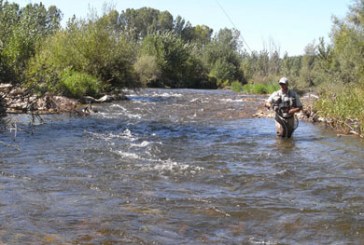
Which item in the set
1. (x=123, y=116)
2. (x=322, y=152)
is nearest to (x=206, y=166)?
(x=322, y=152)

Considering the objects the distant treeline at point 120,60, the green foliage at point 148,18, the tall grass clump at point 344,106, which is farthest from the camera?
the green foliage at point 148,18

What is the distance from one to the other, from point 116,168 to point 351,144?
6890 millimetres

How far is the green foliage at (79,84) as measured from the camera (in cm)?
2448

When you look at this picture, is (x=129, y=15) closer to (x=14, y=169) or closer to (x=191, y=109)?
(x=191, y=109)

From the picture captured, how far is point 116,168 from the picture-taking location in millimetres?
9344

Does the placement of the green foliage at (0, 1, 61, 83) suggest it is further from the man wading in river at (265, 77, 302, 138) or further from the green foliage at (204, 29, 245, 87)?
the green foliage at (204, 29, 245, 87)

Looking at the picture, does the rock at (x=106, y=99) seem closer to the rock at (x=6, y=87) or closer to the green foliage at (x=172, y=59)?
the rock at (x=6, y=87)

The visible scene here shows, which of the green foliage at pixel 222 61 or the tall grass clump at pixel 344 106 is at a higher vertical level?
the green foliage at pixel 222 61

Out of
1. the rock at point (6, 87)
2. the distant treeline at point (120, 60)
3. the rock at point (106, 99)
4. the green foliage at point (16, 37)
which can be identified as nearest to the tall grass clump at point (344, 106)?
the distant treeline at point (120, 60)

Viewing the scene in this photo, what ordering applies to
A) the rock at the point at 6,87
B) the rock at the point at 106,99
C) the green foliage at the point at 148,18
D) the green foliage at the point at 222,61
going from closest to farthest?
the rock at the point at 6,87, the rock at the point at 106,99, the green foliage at the point at 222,61, the green foliage at the point at 148,18

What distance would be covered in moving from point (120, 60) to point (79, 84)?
15.8 feet

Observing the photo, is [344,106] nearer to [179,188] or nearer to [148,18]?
[179,188]

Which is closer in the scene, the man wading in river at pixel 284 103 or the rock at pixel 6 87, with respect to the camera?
the rock at pixel 6 87

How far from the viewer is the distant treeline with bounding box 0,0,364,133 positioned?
11.7 metres
